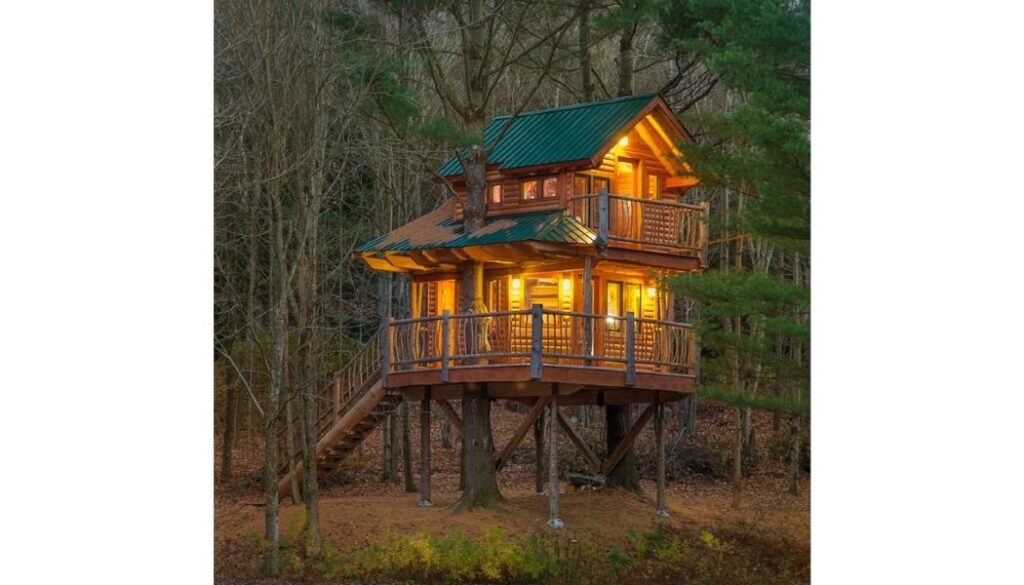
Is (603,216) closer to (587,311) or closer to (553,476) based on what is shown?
(587,311)

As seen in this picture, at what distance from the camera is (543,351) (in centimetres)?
1838

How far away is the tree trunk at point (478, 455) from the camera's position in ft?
64.0

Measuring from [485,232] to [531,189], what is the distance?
0.83 m

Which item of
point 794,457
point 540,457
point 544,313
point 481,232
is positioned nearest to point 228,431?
point 540,457

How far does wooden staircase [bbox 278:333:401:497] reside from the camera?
21062 millimetres

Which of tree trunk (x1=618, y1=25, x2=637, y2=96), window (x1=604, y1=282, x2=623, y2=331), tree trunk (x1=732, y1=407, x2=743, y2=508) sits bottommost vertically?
tree trunk (x1=732, y1=407, x2=743, y2=508)

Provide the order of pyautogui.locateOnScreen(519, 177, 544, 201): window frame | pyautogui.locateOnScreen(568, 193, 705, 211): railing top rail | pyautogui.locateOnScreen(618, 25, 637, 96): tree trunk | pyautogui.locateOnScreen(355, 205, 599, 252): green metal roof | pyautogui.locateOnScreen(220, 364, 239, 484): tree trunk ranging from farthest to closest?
pyautogui.locateOnScreen(618, 25, 637, 96): tree trunk
pyautogui.locateOnScreen(220, 364, 239, 484): tree trunk
pyautogui.locateOnScreen(519, 177, 544, 201): window frame
pyautogui.locateOnScreen(568, 193, 705, 211): railing top rail
pyautogui.locateOnScreen(355, 205, 599, 252): green metal roof

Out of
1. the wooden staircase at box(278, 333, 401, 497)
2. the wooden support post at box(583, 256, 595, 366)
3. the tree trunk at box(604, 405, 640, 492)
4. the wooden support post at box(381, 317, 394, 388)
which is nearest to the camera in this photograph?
the wooden support post at box(583, 256, 595, 366)

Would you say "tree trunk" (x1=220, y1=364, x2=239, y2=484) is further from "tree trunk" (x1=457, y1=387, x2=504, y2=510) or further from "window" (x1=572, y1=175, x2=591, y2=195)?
"window" (x1=572, y1=175, x2=591, y2=195)

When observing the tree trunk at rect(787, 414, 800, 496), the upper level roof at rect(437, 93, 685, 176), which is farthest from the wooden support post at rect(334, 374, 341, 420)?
the tree trunk at rect(787, 414, 800, 496)

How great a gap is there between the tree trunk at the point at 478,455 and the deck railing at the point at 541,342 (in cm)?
71

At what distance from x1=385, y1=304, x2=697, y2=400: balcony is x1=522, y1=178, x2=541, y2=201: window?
158cm
